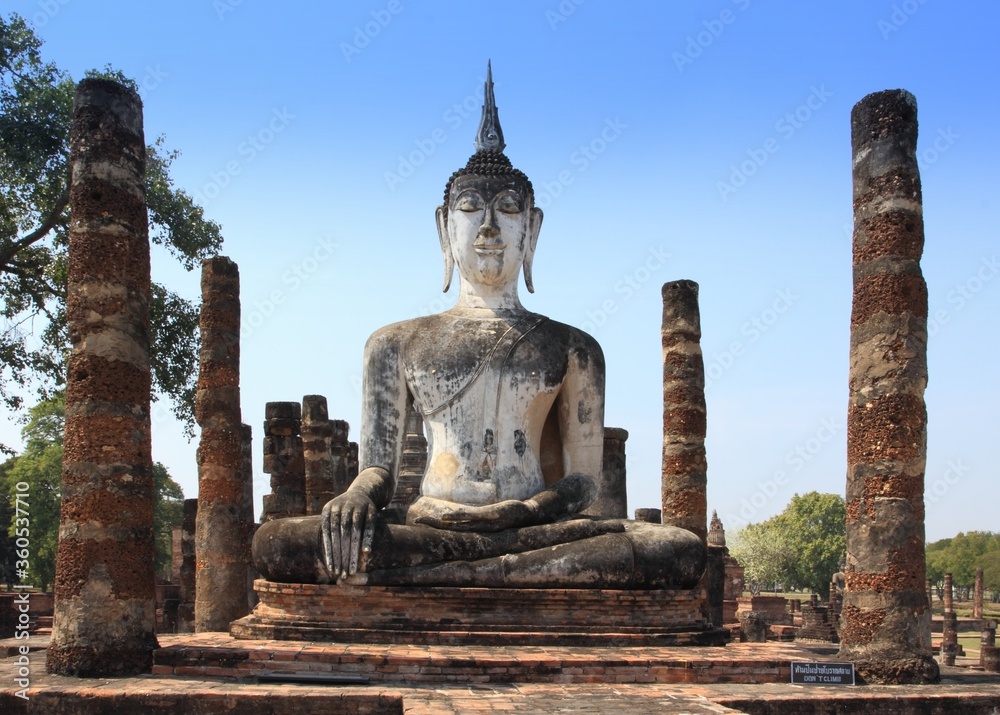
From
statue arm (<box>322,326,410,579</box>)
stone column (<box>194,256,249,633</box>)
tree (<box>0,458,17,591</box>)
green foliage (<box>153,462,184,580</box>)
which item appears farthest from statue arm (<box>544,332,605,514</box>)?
green foliage (<box>153,462,184,580</box>)

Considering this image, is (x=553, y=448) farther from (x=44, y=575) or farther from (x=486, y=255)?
(x=44, y=575)

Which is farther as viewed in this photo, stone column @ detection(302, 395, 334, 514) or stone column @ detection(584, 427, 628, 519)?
stone column @ detection(584, 427, 628, 519)

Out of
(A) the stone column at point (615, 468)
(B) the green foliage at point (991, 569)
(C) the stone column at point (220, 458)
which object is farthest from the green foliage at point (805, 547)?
(C) the stone column at point (220, 458)

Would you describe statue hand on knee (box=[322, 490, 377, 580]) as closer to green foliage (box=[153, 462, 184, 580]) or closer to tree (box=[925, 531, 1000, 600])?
green foliage (box=[153, 462, 184, 580])

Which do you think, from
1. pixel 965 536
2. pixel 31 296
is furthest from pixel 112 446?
pixel 965 536

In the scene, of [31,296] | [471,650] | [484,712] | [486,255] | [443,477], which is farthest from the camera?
[31,296]

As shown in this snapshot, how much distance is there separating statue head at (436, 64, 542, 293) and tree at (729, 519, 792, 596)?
198ft

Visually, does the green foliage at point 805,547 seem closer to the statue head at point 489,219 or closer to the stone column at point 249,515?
the stone column at point 249,515

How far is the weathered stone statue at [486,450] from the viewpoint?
25.9ft

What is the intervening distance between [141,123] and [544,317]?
3.57 m

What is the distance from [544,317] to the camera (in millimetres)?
9453

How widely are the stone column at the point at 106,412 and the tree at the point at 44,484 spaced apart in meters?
20.7

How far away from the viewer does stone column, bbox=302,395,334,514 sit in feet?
59.1

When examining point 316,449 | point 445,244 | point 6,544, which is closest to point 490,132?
point 445,244
